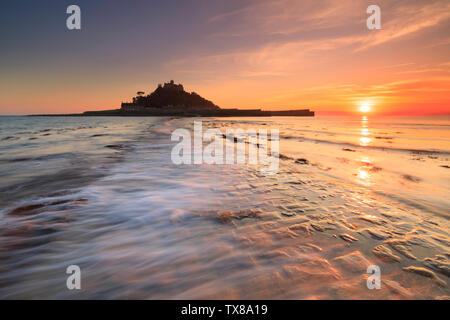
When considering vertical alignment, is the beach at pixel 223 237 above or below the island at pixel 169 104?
below

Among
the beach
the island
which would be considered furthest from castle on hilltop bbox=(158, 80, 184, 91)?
the beach

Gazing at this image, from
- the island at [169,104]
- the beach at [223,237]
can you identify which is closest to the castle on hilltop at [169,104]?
the island at [169,104]

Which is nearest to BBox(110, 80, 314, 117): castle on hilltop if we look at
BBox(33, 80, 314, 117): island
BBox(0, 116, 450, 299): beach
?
BBox(33, 80, 314, 117): island

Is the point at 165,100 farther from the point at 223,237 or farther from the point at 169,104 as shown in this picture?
the point at 223,237

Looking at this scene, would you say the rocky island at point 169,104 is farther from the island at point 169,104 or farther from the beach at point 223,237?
the beach at point 223,237

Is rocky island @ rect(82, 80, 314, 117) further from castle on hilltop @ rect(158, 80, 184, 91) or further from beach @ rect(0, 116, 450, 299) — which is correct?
beach @ rect(0, 116, 450, 299)

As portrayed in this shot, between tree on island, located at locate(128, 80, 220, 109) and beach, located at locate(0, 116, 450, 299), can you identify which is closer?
beach, located at locate(0, 116, 450, 299)

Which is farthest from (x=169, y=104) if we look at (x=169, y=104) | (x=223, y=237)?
(x=223, y=237)

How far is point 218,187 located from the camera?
5238 mm

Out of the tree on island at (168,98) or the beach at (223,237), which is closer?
the beach at (223,237)

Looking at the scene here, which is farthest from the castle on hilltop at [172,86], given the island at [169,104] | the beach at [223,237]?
the beach at [223,237]

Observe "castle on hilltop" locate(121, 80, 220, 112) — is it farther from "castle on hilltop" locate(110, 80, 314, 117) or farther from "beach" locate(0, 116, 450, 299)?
"beach" locate(0, 116, 450, 299)

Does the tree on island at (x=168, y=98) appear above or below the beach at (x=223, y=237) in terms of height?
above

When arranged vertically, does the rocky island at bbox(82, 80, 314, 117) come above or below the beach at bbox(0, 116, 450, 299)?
above
